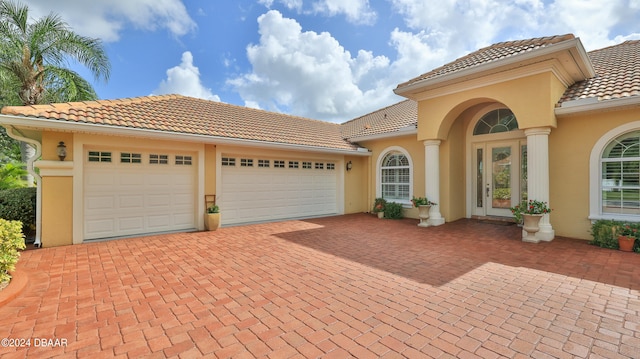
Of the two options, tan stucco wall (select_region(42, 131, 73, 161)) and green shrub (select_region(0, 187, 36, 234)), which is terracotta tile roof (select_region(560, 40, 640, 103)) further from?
green shrub (select_region(0, 187, 36, 234))

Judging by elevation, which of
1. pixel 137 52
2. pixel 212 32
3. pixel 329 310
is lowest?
pixel 329 310

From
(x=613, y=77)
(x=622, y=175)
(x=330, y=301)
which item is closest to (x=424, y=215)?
(x=622, y=175)

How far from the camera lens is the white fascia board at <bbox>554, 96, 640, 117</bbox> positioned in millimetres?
6156

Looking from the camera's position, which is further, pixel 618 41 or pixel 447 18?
pixel 618 41

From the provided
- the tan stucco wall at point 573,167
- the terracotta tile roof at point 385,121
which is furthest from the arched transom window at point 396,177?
the tan stucco wall at point 573,167

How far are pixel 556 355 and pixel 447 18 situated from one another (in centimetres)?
924

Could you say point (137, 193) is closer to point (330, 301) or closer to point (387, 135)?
point (330, 301)

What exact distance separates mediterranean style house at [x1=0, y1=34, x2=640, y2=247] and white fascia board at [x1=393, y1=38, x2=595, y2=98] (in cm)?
3

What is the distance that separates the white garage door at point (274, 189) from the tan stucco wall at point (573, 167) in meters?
7.22

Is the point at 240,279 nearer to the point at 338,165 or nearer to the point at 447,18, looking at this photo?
the point at 338,165

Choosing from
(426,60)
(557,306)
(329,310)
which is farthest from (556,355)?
(426,60)

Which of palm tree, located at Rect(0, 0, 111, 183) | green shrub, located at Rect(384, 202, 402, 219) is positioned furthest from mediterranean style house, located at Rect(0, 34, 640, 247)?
palm tree, located at Rect(0, 0, 111, 183)

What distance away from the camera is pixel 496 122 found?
9.45 meters

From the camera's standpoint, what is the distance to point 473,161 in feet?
32.9
